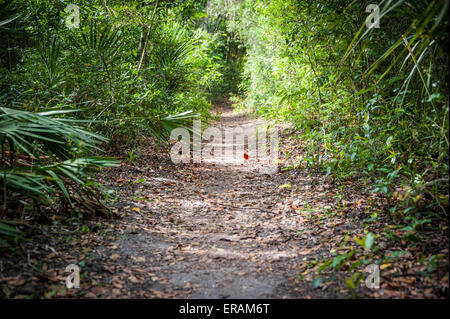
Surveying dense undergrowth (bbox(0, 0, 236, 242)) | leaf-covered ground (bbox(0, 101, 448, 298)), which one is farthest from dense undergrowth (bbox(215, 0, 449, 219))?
dense undergrowth (bbox(0, 0, 236, 242))

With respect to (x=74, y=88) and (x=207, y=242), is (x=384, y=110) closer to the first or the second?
(x=207, y=242)

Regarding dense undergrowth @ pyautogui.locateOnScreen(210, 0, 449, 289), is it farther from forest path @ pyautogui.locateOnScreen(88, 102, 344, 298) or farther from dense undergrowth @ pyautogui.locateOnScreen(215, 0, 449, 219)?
forest path @ pyautogui.locateOnScreen(88, 102, 344, 298)

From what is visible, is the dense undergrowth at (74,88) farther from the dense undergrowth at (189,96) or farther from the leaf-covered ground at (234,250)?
the leaf-covered ground at (234,250)

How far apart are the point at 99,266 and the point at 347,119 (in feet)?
13.5

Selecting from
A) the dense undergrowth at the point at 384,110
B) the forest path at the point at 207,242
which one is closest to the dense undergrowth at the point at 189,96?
the dense undergrowth at the point at 384,110

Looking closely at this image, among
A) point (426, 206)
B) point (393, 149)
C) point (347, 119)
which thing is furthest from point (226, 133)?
point (426, 206)

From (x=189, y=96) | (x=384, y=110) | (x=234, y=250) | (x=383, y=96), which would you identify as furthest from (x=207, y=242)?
(x=189, y=96)

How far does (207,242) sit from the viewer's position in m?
3.20

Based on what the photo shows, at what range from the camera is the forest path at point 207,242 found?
7.75 feet

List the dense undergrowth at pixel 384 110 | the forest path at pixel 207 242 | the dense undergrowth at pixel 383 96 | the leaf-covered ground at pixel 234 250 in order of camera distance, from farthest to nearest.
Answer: the dense undergrowth at pixel 383 96
the dense undergrowth at pixel 384 110
the forest path at pixel 207 242
the leaf-covered ground at pixel 234 250

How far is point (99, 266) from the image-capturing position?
2.50 metres

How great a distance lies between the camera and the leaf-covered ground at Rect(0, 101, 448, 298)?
2.19m

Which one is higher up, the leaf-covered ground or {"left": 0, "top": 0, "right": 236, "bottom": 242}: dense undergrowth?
{"left": 0, "top": 0, "right": 236, "bottom": 242}: dense undergrowth

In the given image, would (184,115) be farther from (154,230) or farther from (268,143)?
(268,143)
